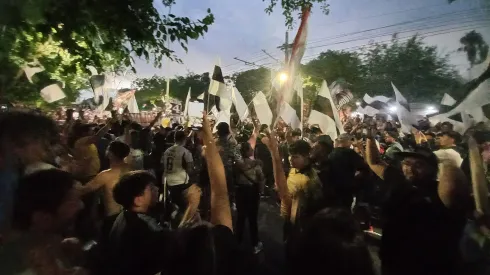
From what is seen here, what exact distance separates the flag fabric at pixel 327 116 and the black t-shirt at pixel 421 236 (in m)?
3.62

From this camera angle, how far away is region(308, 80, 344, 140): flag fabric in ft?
21.9

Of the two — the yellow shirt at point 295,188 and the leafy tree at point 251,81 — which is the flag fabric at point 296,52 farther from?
the leafy tree at point 251,81

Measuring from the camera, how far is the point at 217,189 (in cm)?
278

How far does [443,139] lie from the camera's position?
560 centimetres

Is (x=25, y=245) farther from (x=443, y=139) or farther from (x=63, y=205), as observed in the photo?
(x=443, y=139)

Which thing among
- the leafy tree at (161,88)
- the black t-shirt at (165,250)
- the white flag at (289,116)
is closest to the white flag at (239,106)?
the white flag at (289,116)

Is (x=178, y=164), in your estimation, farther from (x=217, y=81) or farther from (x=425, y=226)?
(x=425, y=226)

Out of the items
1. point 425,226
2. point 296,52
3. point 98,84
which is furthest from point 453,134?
point 98,84

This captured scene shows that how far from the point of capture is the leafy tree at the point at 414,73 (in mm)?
26531

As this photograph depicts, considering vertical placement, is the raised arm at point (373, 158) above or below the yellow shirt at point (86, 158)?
above

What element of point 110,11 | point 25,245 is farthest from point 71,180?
point 110,11

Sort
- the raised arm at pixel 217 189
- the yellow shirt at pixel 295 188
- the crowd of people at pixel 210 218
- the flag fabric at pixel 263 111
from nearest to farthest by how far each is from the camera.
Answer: the crowd of people at pixel 210 218 → the raised arm at pixel 217 189 → the yellow shirt at pixel 295 188 → the flag fabric at pixel 263 111

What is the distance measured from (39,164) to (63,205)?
3.45 feet

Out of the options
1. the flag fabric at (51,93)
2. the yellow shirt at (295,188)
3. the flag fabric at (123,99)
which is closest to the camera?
the yellow shirt at (295,188)
